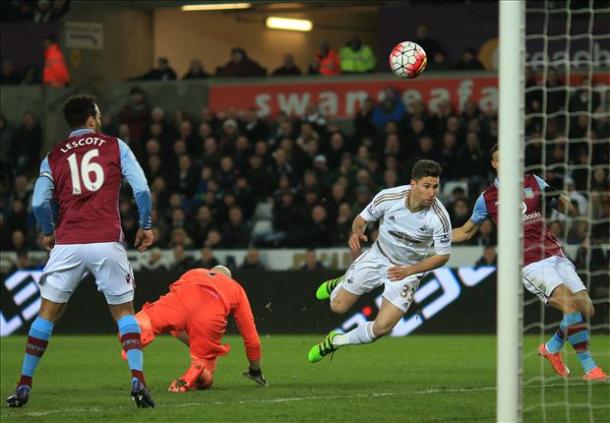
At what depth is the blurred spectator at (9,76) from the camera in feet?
77.7

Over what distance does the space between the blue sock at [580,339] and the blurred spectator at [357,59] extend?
12.0 m

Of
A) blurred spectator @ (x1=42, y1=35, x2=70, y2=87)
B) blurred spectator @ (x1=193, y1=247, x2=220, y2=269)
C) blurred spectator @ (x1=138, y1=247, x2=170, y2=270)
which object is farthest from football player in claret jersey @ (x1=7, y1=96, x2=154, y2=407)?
blurred spectator @ (x1=42, y1=35, x2=70, y2=87)

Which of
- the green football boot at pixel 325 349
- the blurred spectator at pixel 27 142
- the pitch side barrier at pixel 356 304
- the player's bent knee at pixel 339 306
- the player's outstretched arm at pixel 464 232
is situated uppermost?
the blurred spectator at pixel 27 142

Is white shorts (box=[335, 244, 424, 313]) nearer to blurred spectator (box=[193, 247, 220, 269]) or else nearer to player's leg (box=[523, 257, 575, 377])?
player's leg (box=[523, 257, 575, 377])

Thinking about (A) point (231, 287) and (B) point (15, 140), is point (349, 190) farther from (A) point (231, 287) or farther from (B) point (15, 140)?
(A) point (231, 287)

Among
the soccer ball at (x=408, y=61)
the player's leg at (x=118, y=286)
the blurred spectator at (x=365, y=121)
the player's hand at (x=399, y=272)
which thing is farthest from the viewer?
the blurred spectator at (x=365, y=121)

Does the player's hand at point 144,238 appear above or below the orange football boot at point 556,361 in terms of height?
above

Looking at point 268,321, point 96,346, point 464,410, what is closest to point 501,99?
point 464,410

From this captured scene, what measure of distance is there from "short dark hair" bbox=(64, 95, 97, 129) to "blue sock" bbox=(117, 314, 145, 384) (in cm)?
131

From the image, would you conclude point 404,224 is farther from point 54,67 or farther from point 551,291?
point 54,67

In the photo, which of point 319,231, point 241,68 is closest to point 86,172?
point 319,231

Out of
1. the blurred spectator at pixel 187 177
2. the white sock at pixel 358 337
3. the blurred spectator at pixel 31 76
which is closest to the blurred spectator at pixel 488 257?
the blurred spectator at pixel 187 177

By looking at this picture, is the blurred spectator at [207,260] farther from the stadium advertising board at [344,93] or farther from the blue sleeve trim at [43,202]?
the blue sleeve trim at [43,202]

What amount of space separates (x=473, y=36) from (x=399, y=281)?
1257 cm
